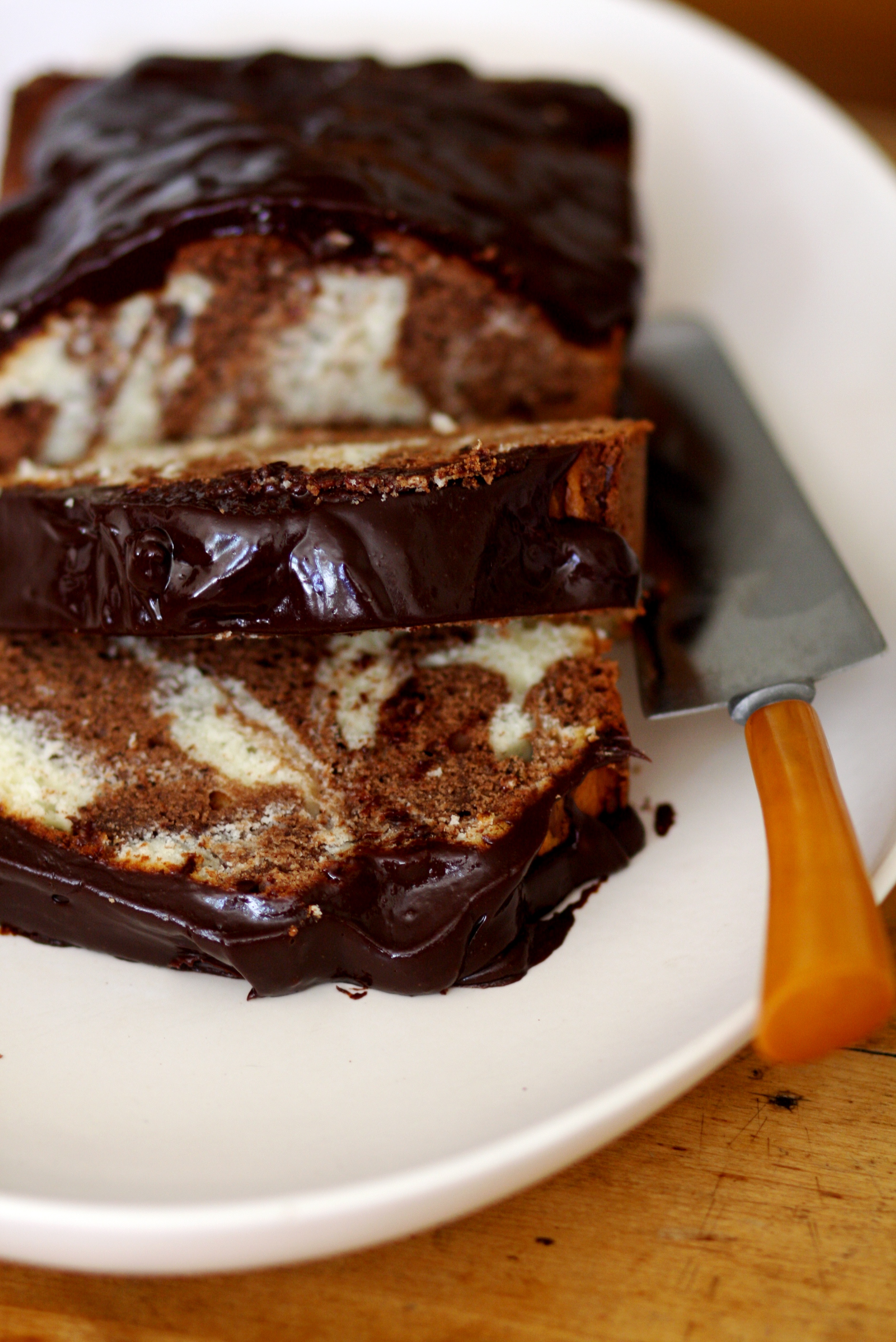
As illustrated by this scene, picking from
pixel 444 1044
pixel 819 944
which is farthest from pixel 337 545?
pixel 819 944

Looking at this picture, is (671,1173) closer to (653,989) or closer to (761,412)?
(653,989)

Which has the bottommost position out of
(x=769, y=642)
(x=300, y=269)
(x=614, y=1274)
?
(x=614, y=1274)

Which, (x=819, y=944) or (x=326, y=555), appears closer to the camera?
(x=819, y=944)

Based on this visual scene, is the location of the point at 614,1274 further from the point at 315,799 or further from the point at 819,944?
the point at 315,799

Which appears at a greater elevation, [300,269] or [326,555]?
[300,269]

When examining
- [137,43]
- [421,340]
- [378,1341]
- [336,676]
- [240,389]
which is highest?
[137,43]

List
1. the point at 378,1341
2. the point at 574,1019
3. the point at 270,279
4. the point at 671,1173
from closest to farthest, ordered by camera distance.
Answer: the point at 378,1341 → the point at 671,1173 → the point at 574,1019 → the point at 270,279

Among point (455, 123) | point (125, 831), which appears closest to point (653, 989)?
point (125, 831)

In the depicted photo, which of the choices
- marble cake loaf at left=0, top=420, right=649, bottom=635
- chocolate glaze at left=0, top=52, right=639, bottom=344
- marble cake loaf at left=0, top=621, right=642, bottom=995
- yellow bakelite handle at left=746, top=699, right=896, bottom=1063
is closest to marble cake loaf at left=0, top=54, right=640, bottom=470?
chocolate glaze at left=0, top=52, right=639, bottom=344
